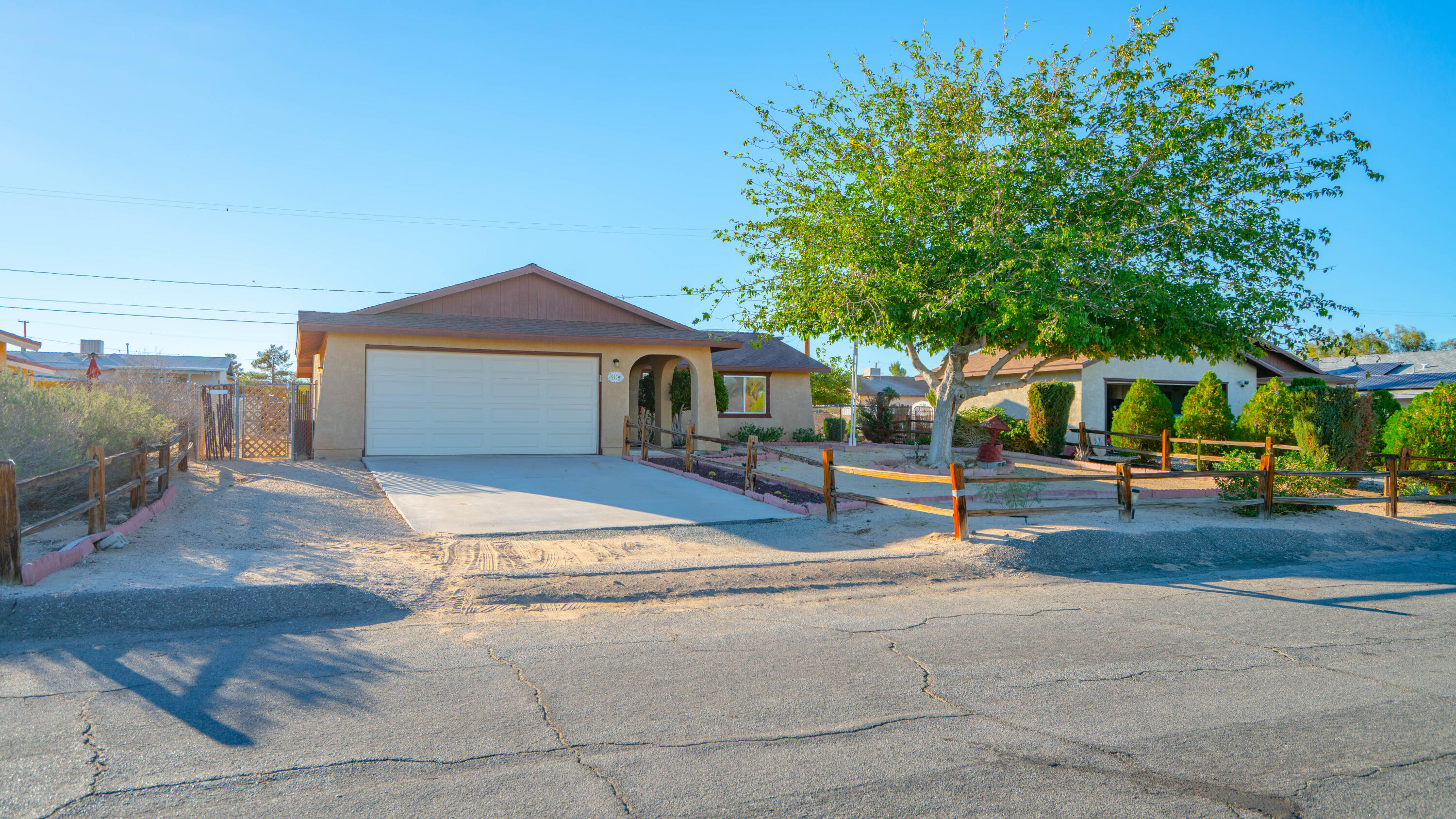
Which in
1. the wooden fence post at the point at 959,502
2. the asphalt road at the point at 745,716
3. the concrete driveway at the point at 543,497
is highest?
the wooden fence post at the point at 959,502

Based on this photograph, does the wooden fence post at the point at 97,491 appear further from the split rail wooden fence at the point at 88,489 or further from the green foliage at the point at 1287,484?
the green foliage at the point at 1287,484

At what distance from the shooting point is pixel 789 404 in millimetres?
26094

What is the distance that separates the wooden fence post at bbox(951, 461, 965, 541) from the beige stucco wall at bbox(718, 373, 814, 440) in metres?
16.1

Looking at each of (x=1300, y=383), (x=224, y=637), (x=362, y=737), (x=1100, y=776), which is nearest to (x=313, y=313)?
(x=224, y=637)

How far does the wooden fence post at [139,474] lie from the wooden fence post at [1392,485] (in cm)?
1597

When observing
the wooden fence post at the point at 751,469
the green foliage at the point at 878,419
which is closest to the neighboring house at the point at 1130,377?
the green foliage at the point at 878,419

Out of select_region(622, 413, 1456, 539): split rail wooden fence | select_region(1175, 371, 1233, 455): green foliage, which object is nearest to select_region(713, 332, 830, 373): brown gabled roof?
select_region(1175, 371, 1233, 455): green foliage

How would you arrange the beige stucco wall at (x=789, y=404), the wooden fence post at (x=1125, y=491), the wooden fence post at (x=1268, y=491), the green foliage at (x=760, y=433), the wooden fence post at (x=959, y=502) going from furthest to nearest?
the beige stucco wall at (x=789, y=404), the green foliage at (x=760, y=433), the wooden fence post at (x=1268, y=491), the wooden fence post at (x=1125, y=491), the wooden fence post at (x=959, y=502)

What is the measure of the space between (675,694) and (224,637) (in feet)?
10.6

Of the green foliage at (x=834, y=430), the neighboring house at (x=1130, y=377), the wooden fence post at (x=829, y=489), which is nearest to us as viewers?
the wooden fence post at (x=829, y=489)

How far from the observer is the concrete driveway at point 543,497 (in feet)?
32.2

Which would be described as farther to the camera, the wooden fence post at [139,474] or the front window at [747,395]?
the front window at [747,395]

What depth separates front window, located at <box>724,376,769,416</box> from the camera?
2533 centimetres

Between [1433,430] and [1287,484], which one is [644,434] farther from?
[1433,430]
